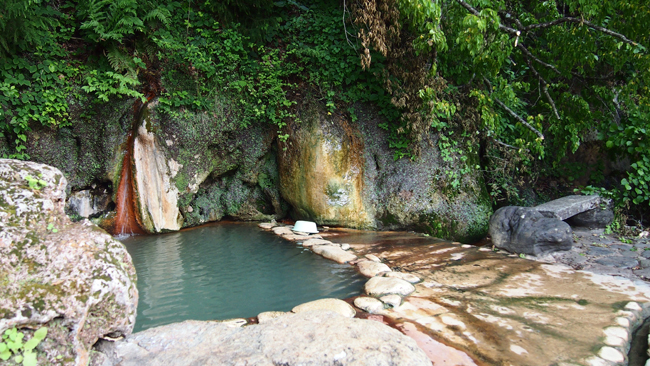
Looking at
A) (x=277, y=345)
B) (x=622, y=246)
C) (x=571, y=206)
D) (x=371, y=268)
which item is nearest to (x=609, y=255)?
(x=622, y=246)

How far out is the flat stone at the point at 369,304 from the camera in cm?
300

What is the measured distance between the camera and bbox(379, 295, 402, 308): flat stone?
3082 mm

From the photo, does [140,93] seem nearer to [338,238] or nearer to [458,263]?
[338,238]

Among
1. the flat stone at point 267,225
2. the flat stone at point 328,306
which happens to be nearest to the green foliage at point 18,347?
the flat stone at point 328,306

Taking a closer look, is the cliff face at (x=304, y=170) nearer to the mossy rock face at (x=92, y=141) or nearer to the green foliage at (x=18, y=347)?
the mossy rock face at (x=92, y=141)

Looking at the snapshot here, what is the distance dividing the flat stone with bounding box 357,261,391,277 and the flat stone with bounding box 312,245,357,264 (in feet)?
0.92

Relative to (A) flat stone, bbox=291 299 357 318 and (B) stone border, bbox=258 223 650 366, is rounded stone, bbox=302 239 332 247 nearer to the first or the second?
(B) stone border, bbox=258 223 650 366

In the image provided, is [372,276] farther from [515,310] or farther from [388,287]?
[515,310]

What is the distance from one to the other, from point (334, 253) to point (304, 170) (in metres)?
2.32

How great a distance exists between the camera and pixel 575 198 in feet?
19.9

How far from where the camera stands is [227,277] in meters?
3.96

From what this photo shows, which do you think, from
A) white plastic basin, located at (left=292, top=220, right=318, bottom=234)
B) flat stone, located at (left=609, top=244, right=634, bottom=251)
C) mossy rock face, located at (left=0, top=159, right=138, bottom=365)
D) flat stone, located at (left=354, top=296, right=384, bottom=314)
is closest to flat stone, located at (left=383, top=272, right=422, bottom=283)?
flat stone, located at (left=354, top=296, right=384, bottom=314)

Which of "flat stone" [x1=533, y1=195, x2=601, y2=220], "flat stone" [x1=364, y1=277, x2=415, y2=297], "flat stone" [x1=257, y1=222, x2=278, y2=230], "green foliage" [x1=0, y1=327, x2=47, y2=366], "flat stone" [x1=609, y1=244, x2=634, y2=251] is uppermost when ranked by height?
"flat stone" [x1=533, y1=195, x2=601, y2=220]

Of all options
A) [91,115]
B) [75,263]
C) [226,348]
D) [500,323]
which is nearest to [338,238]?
[500,323]
